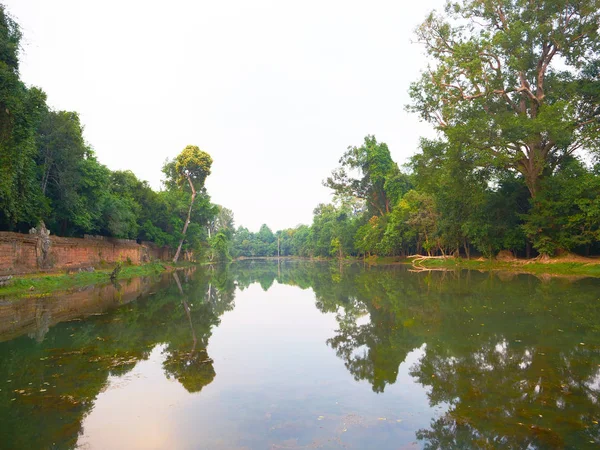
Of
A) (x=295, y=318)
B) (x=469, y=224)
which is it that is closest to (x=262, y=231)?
(x=469, y=224)

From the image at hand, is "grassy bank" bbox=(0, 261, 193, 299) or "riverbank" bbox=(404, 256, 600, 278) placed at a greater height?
"riverbank" bbox=(404, 256, 600, 278)

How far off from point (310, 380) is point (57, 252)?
22.6m

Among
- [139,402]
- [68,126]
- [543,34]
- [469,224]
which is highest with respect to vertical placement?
[543,34]

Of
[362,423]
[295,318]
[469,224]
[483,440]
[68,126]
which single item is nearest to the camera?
[483,440]

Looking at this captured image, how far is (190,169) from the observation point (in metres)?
47.6

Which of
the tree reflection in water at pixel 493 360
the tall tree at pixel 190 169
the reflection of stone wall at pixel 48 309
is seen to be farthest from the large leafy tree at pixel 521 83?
the tall tree at pixel 190 169

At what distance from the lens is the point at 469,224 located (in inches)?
1177

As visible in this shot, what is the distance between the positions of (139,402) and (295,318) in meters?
6.46

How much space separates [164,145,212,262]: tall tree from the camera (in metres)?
46.6

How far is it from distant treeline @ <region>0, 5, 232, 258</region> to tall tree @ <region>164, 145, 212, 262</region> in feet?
24.1

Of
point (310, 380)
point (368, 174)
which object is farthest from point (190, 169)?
point (310, 380)

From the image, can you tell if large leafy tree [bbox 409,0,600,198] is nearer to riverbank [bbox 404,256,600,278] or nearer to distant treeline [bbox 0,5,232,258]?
riverbank [bbox 404,256,600,278]

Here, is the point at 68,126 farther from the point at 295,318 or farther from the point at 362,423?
the point at 362,423

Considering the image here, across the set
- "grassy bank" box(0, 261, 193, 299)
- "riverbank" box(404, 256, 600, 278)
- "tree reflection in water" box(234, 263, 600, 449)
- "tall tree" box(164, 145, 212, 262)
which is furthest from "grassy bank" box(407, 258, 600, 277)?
"tall tree" box(164, 145, 212, 262)
